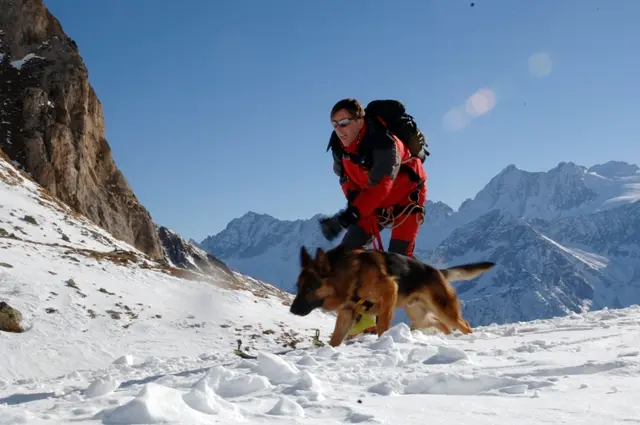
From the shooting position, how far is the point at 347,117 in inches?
284

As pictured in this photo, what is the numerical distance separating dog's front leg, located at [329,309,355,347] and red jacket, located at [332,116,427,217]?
1316 mm

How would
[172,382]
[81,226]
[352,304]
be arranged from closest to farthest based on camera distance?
[172,382] < [352,304] < [81,226]

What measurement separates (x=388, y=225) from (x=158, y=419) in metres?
6.34

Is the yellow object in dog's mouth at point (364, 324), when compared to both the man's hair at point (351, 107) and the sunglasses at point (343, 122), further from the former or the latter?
the man's hair at point (351, 107)

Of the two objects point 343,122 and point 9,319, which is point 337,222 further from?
point 9,319

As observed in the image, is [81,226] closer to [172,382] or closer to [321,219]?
[321,219]

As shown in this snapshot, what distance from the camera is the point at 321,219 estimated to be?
7.87 m

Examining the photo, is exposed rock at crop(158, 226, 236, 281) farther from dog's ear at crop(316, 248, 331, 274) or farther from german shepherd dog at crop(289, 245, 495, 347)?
dog's ear at crop(316, 248, 331, 274)

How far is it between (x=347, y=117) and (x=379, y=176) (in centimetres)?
93

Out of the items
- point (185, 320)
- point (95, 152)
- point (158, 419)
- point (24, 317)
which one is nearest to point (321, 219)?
point (158, 419)

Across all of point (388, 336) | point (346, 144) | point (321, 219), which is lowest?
point (388, 336)

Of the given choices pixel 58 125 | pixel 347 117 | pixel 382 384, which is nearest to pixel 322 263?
pixel 347 117

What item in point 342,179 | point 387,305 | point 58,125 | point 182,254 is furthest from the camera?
point 182,254

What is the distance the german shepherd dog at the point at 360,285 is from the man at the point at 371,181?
584mm
